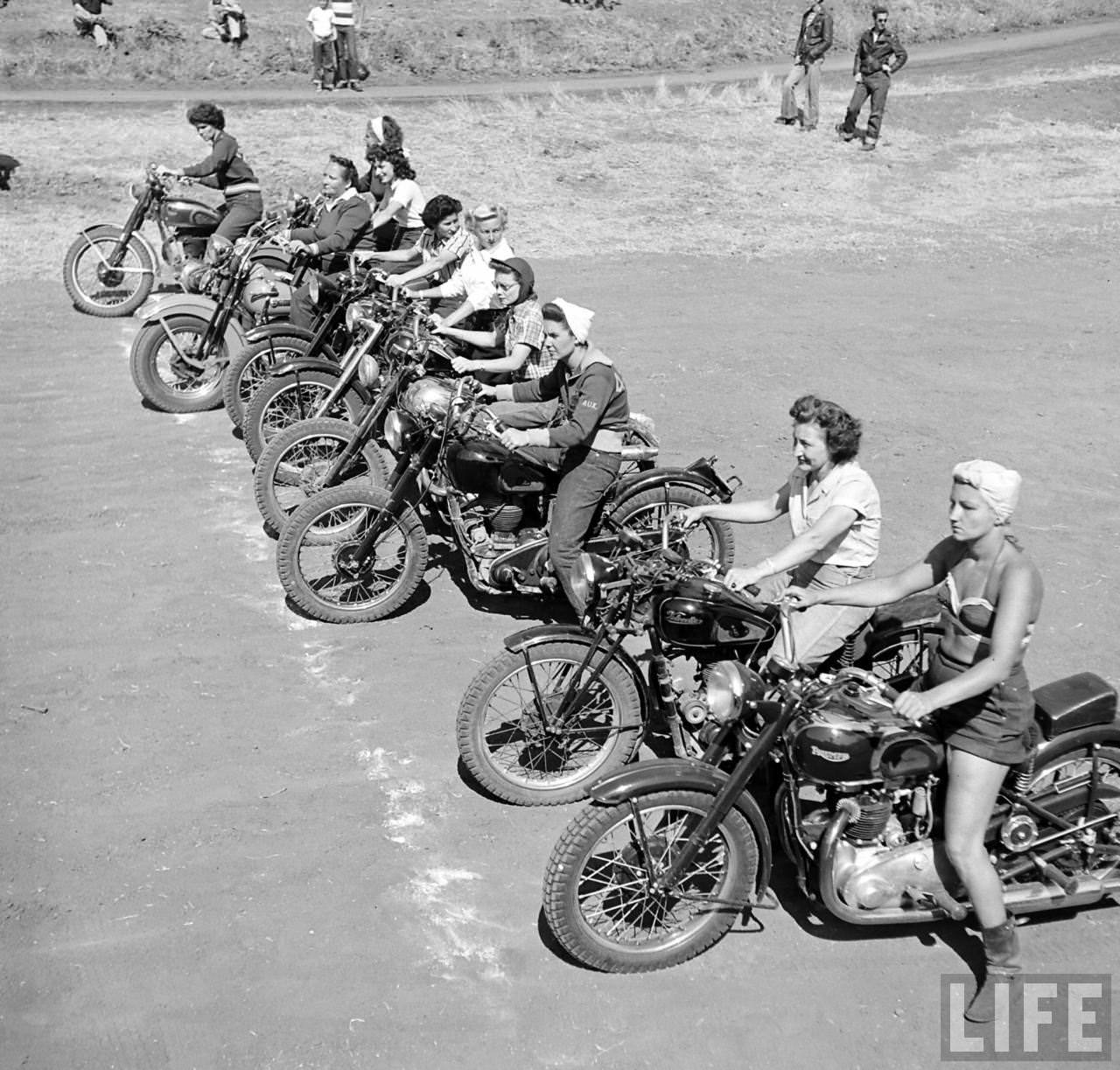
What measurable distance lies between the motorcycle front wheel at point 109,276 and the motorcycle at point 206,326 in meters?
2.28

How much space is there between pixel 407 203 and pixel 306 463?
393cm

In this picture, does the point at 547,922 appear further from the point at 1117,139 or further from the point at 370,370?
the point at 1117,139

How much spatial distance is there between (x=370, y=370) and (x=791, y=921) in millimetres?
4172

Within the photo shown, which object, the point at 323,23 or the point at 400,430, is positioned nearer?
the point at 400,430

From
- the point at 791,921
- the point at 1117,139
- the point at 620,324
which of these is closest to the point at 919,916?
the point at 791,921

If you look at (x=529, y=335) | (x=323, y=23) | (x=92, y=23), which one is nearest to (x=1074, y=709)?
(x=529, y=335)

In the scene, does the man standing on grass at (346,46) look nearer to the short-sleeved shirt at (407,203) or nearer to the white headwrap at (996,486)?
the short-sleeved shirt at (407,203)

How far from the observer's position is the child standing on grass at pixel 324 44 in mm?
22688

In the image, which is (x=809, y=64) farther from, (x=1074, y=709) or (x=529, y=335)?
(x=1074, y=709)

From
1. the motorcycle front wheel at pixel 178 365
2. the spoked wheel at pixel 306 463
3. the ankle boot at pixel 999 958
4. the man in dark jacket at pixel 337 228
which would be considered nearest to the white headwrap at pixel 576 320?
the spoked wheel at pixel 306 463

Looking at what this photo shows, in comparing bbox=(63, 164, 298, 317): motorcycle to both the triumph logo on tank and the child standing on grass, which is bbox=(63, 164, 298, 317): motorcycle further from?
the child standing on grass

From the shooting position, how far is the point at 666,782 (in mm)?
4266

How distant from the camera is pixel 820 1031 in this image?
434 centimetres

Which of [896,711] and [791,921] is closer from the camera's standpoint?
A: [896,711]
